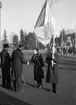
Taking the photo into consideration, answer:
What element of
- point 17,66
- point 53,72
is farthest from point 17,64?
point 53,72

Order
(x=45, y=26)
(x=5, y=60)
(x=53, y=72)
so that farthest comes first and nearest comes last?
(x=5, y=60), (x=45, y=26), (x=53, y=72)

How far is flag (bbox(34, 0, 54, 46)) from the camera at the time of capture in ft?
23.3

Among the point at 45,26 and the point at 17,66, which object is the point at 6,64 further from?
the point at 45,26

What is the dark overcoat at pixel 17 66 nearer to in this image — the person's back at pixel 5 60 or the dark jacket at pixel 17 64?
the dark jacket at pixel 17 64

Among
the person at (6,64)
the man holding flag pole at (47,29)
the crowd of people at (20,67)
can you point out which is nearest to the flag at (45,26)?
the man holding flag pole at (47,29)

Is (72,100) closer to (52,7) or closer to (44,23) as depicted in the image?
(44,23)

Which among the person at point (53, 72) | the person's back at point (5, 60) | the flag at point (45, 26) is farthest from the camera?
the person's back at point (5, 60)

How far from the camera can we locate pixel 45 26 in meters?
7.17

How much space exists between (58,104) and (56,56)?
201 centimetres

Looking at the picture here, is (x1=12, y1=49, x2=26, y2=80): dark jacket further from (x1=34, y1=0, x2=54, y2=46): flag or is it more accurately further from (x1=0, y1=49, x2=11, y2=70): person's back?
(x1=34, y1=0, x2=54, y2=46): flag

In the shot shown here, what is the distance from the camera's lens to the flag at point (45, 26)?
7.11 m

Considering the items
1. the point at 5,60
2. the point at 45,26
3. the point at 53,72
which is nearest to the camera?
the point at 53,72

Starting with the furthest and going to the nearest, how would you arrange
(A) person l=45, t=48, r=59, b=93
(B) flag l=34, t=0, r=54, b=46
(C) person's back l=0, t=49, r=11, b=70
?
(C) person's back l=0, t=49, r=11, b=70
(B) flag l=34, t=0, r=54, b=46
(A) person l=45, t=48, r=59, b=93

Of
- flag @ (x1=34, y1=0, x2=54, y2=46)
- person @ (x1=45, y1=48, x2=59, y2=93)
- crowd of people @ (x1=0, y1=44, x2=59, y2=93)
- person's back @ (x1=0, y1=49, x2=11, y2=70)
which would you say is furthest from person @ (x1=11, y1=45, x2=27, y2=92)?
person @ (x1=45, y1=48, x2=59, y2=93)
